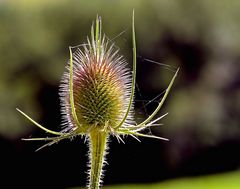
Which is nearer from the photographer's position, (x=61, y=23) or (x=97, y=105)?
(x=97, y=105)

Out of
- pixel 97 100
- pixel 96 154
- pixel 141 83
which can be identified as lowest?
pixel 96 154

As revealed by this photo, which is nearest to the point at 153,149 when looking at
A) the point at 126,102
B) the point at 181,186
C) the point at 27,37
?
the point at 181,186

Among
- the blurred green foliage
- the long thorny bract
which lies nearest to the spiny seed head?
the long thorny bract

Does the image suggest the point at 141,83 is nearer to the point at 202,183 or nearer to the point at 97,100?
the point at 202,183

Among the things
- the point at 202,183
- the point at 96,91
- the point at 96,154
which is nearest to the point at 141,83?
the point at 202,183

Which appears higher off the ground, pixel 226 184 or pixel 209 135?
pixel 209 135

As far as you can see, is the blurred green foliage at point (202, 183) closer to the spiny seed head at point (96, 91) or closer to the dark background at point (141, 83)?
the dark background at point (141, 83)

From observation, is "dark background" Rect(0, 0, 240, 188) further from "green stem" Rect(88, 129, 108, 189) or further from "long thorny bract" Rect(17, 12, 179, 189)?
"green stem" Rect(88, 129, 108, 189)

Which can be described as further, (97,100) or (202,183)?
(202,183)

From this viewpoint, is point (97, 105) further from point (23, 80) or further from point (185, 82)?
point (185, 82)
